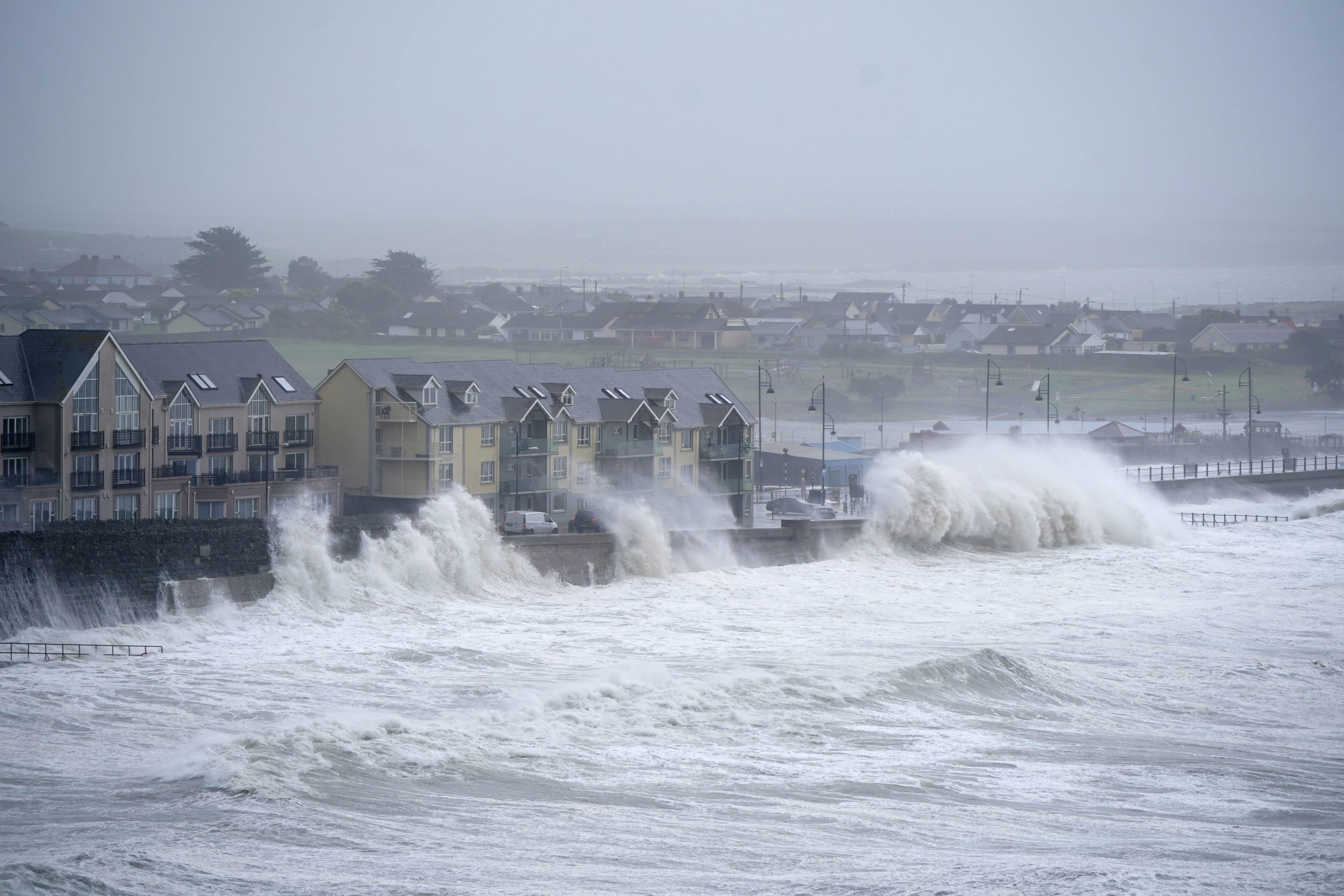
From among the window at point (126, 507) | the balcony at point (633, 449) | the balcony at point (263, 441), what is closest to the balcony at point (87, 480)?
the window at point (126, 507)

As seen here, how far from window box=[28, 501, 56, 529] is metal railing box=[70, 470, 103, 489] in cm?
61

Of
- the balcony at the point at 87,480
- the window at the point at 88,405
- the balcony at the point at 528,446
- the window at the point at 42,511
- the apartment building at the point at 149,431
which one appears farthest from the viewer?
the balcony at the point at 528,446

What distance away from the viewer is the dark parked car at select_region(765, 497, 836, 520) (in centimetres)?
4547

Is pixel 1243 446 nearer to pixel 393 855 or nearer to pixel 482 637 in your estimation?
pixel 482 637

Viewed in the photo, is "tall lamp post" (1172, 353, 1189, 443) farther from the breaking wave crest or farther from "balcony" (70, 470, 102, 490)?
"balcony" (70, 470, 102, 490)

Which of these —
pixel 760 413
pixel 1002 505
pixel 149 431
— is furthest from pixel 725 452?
pixel 149 431

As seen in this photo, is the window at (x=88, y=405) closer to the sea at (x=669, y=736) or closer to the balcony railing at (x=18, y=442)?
the balcony railing at (x=18, y=442)

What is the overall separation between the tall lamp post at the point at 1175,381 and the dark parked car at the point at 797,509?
85.3ft

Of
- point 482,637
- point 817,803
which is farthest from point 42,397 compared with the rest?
point 817,803

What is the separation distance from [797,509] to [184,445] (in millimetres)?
19264

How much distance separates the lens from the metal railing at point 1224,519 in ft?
173

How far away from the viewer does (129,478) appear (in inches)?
1302

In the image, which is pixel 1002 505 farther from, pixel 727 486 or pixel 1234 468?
pixel 1234 468

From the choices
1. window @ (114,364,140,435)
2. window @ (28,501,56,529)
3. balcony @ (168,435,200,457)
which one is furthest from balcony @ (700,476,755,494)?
window @ (28,501,56,529)
